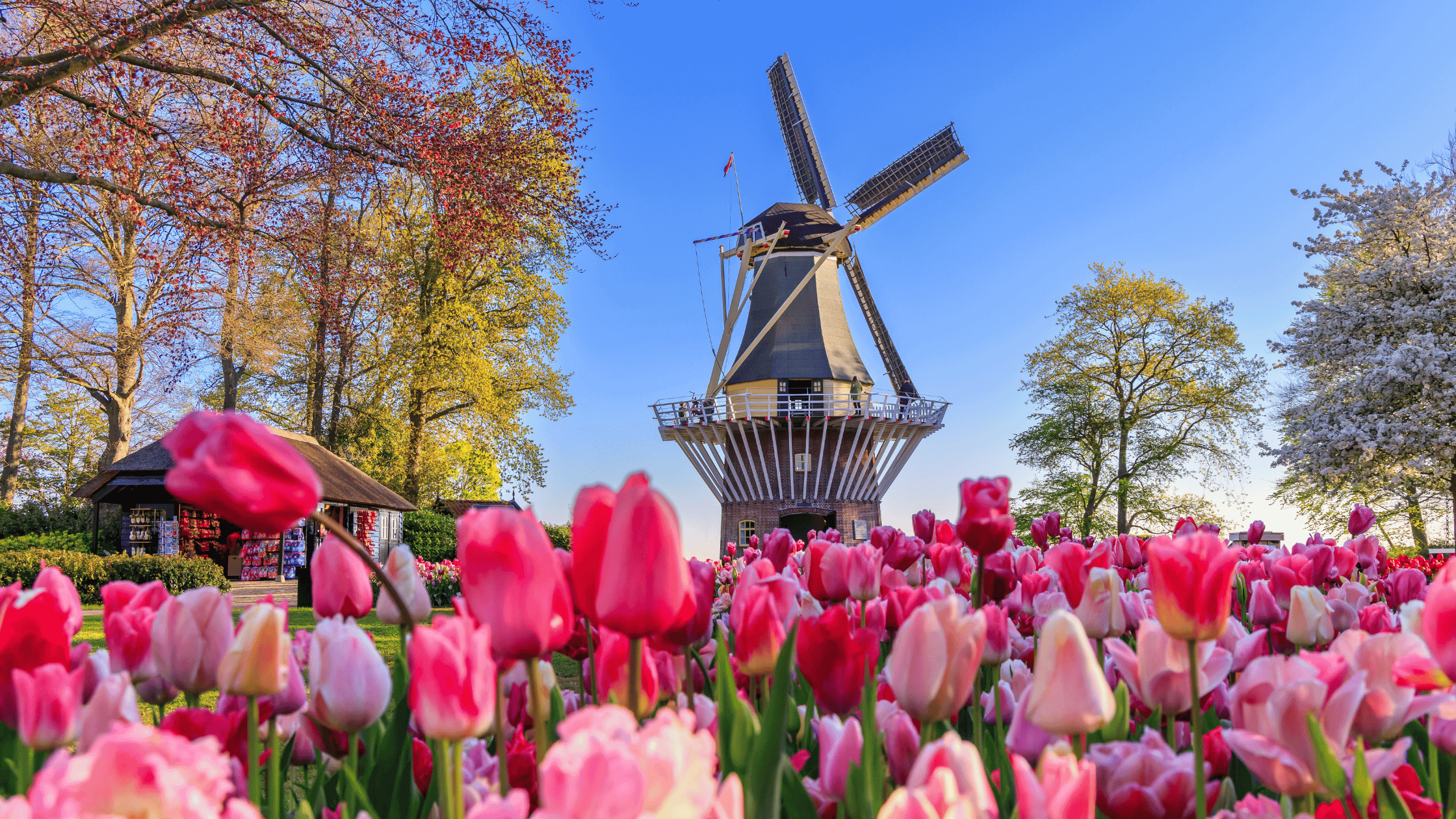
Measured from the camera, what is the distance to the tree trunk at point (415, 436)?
2380 centimetres

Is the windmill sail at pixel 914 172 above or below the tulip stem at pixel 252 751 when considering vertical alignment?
above

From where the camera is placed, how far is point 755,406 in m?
24.0

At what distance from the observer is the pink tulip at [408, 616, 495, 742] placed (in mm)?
884

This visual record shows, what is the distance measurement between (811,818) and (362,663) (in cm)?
63

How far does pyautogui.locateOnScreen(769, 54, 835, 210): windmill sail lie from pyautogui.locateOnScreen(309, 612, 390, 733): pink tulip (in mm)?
28364

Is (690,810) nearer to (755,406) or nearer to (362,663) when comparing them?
(362,663)

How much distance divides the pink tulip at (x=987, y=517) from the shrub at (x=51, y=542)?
1953cm

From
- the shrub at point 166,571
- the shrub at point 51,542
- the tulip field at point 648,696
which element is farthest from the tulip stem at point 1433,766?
the shrub at point 51,542

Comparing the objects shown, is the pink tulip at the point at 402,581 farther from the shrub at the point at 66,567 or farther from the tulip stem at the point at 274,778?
the shrub at the point at 66,567

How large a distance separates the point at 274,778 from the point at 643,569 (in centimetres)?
71

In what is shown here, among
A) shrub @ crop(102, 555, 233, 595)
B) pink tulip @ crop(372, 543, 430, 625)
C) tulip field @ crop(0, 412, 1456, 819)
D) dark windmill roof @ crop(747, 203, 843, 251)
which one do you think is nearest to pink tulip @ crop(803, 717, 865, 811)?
tulip field @ crop(0, 412, 1456, 819)

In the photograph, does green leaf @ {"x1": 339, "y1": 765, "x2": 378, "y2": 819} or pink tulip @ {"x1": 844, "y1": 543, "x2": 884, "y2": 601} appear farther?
pink tulip @ {"x1": 844, "y1": 543, "x2": 884, "y2": 601}

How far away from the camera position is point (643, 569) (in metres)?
0.93

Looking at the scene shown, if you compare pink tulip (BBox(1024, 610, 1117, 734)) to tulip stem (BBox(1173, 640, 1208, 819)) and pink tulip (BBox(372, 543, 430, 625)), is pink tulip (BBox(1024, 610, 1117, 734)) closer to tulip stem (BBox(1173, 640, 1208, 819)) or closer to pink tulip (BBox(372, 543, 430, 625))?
tulip stem (BBox(1173, 640, 1208, 819))
